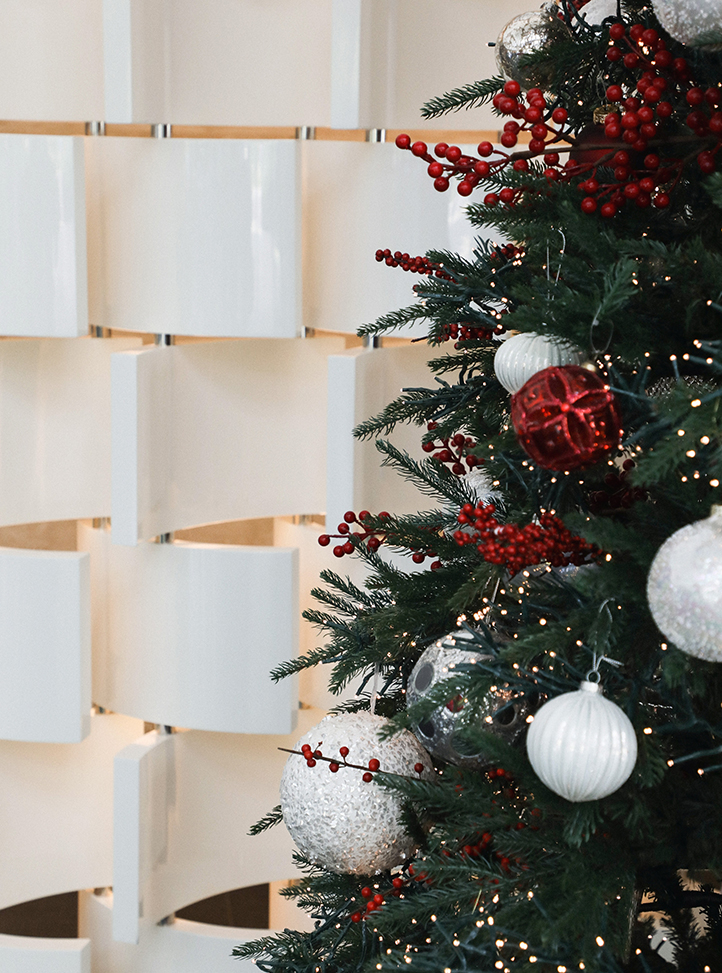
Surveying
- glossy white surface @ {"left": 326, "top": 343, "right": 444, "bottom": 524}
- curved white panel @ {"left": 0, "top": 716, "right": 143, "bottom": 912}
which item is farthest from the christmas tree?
curved white panel @ {"left": 0, "top": 716, "right": 143, "bottom": 912}

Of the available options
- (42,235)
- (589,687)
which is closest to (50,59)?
(42,235)

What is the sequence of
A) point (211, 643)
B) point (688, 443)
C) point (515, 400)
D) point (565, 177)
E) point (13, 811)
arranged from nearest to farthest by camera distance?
point (688, 443), point (515, 400), point (565, 177), point (211, 643), point (13, 811)

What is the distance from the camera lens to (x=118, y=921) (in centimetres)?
211

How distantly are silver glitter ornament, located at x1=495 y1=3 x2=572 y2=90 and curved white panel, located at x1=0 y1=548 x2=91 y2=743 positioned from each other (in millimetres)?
1322

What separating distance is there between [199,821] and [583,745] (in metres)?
1.73

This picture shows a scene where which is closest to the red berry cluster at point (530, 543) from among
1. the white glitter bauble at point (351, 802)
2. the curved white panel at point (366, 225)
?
the white glitter bauble at point (351, 802)

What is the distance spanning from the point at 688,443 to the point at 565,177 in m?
0.31

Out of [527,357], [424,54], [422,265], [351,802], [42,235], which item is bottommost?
[351,802]

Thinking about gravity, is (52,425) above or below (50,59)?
below

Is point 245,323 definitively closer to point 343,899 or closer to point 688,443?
point 343,899

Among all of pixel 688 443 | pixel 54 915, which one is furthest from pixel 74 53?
pixel 54 915

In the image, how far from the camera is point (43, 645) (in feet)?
6.70

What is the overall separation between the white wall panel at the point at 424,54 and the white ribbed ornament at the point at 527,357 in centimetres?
109

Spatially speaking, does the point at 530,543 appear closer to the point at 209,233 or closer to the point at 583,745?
the point at 583,745
